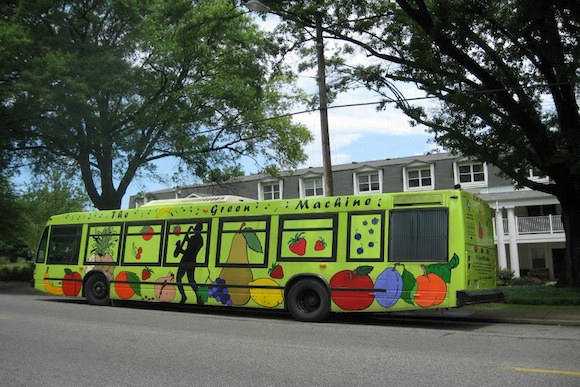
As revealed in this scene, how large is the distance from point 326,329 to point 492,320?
4160 millimetres

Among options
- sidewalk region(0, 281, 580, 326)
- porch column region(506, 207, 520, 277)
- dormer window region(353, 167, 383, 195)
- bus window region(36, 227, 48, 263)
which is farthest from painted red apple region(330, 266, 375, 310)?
dormer window region(353, 167, 383, 195)

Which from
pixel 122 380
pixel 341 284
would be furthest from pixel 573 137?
pixel 122 380

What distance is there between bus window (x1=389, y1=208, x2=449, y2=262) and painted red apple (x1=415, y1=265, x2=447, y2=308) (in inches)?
14.9

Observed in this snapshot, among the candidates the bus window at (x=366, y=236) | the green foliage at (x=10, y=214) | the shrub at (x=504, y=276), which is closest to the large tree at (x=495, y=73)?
the bus window at (x=366, y=236)

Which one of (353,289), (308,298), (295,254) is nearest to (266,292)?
(308,298)

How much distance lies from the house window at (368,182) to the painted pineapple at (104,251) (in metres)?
25.5

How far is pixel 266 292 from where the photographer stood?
1282cm

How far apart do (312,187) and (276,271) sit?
2862cm

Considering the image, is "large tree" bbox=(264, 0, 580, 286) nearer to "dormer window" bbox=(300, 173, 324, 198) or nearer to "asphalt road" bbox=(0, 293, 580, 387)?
"asphalt road" bbox=(0, 293, 580, 387)

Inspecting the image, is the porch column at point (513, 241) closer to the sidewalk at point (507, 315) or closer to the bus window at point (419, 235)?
the sidewalk at point (507, 315)

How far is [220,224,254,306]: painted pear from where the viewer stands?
516 inches

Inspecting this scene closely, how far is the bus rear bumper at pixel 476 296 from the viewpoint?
1062cm

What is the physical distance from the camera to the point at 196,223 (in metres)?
14.2

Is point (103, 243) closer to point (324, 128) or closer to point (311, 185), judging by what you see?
point (324, 128)
